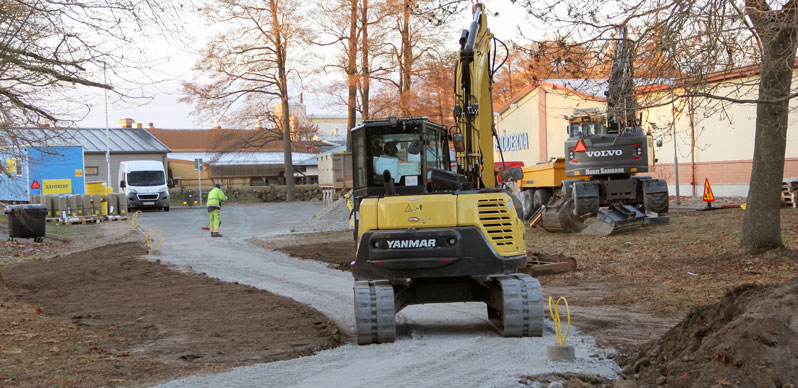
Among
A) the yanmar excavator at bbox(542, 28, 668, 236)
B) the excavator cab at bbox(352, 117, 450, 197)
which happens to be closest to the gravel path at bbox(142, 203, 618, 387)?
the excavator cab at bbox(352, 117, 450, 197)

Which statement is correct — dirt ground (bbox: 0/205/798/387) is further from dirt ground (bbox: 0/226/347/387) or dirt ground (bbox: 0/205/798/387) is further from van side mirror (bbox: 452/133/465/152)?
van side mirror (bbox: 452/133/465/152)

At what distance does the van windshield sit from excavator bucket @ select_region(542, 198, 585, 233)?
27.7 metres

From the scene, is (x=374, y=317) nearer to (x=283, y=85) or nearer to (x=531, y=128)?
(x=531, y=128)

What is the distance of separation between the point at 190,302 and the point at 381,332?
16.3ft

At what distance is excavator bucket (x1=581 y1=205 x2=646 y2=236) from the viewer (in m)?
19.0

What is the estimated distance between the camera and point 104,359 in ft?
26.7

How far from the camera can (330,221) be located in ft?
95.2

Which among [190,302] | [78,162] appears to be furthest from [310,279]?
[78,162]

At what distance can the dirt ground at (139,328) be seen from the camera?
7602mm

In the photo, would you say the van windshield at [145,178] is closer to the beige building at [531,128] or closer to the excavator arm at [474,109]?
the beige building at [531,128]

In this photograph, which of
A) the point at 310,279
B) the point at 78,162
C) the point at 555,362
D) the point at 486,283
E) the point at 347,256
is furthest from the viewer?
the point at 78,162

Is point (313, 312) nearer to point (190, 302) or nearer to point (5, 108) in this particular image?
point (190, 302)

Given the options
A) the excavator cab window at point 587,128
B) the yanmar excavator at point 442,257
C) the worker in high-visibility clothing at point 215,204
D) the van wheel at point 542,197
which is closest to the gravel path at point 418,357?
the yanmar excavator at point 442,257

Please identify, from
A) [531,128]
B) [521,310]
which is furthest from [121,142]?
[521,310]
